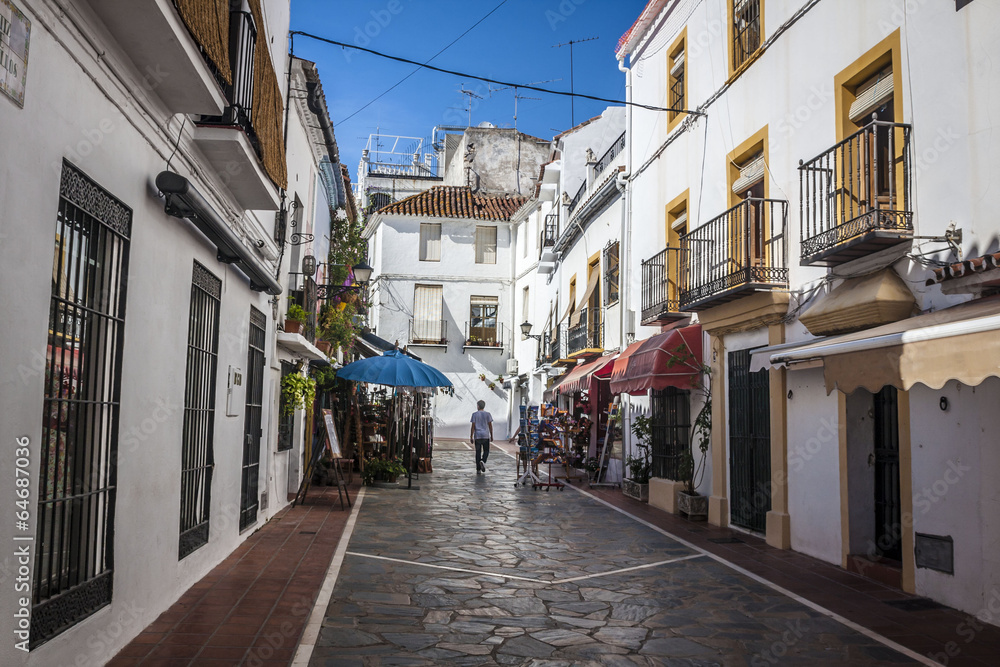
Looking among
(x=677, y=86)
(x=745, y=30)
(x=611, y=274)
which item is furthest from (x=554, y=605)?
(x=611, y=274)

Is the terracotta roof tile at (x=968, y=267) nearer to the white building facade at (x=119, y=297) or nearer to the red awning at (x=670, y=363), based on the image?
the white building facade at (x=119, y=297)

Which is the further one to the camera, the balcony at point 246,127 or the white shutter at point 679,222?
the white shutter at point 679,222

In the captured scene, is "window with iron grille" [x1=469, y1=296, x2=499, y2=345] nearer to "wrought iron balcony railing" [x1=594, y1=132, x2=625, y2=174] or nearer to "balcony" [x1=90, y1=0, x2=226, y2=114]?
"wrought iron balcony railing" [x1=594, y1=132, x2=625, y2=174]

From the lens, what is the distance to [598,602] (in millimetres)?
7516

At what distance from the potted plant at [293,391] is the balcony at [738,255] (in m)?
6.12

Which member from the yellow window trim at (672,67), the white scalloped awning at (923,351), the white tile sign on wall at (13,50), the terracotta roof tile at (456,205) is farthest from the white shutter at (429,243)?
the white tile sign on wall at (13,50)

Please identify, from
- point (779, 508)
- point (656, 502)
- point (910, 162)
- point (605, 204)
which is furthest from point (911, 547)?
point (605, 204)

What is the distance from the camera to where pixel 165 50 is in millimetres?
5324

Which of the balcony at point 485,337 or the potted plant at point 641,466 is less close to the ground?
the balcony at point 485,337

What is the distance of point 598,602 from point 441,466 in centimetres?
1546

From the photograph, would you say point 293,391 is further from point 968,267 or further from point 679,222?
point 968,267

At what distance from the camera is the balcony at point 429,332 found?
37.1 meters

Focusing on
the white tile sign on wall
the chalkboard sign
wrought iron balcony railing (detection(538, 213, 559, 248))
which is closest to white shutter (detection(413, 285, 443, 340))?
wrought iron balcony railing (detection(538, 213, 559, 248))

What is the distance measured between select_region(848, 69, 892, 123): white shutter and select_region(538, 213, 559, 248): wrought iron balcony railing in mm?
17741
